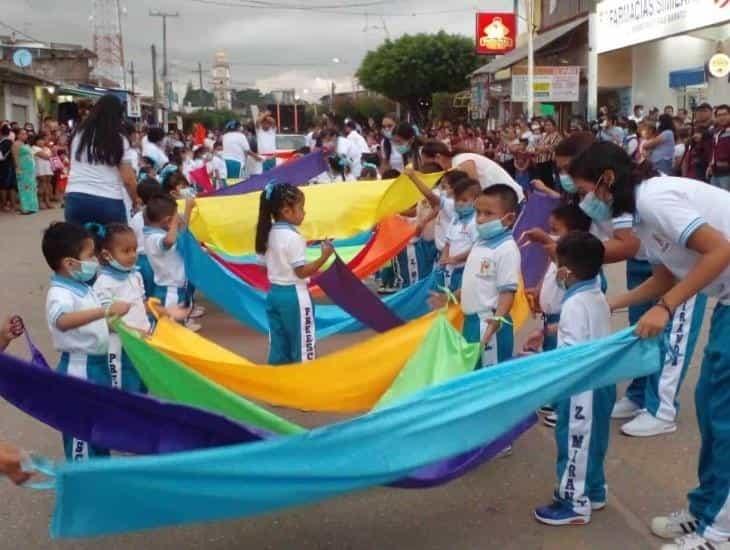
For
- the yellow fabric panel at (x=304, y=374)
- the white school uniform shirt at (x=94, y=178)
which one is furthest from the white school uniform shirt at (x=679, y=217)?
the white school uniform shirt at (x=94, y=178)

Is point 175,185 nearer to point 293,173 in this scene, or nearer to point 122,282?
point 293,173

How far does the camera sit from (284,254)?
17.1 ft

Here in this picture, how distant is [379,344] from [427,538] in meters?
1.14

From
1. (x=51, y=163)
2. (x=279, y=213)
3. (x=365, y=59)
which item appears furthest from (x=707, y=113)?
(x=365, y=59)

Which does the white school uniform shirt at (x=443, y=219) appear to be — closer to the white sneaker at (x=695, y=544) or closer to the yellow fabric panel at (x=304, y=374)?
the yellow fabric panel at (x=304, y=374)

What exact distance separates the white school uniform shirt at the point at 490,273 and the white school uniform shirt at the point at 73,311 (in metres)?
1.84

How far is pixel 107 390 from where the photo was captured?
3.25m

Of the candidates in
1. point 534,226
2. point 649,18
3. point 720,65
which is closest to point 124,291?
point 534,226

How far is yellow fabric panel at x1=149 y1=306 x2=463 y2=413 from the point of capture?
4289 mm

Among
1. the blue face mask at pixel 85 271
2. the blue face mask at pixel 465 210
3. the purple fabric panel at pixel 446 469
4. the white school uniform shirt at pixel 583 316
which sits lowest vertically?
the purple fabric panel at pixel 446 469

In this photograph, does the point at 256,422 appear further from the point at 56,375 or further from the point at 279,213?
the point at 279,213

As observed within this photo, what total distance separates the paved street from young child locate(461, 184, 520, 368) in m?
0.67

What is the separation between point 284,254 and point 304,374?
3.44 ft

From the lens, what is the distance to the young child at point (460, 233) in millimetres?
5727
